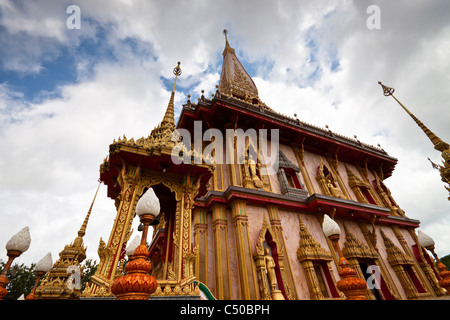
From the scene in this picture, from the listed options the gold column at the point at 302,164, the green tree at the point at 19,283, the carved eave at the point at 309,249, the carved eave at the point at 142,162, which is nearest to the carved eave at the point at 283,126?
the gold column at the point at 302,164

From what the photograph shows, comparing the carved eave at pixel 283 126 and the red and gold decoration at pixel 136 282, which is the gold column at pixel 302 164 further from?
the red and gold decoration at pixel 136 282

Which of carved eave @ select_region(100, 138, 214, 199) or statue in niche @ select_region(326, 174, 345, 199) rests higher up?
statue in niche @ select_region(326, 174, 345, 199)

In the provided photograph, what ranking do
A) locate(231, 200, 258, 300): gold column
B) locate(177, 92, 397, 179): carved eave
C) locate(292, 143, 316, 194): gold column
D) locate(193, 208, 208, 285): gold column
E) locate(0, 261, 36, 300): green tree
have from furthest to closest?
locate(0, 261, 36, 300): green tree, locate(292, 143, 316, 194): gold column, locate(177, 92, 397, 179): carved eave, locate(193, 208, 208, 285): gold column, locate(231, 200, 258, 300): gold column

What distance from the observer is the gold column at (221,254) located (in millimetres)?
6536

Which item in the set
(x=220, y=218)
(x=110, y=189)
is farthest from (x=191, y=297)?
(x=220, y=218)

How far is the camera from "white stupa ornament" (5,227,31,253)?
335cm

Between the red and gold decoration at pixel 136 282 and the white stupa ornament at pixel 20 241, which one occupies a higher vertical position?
the white stupa ornament at pixel 20 241

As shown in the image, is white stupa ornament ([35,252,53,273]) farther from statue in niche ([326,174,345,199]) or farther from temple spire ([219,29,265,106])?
temple spire ([219,29,265,106])

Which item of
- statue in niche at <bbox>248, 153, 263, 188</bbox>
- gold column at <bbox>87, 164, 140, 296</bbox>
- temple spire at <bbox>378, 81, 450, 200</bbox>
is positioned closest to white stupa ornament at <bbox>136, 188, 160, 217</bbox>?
gold column at <bbox>87, 164, 140, 296</bbox>

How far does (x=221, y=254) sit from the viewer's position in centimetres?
708

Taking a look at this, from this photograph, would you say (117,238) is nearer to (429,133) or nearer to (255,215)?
(255,215)

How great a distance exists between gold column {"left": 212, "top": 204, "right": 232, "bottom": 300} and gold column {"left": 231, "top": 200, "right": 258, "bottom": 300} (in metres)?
0.37

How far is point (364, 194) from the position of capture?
45.1ft

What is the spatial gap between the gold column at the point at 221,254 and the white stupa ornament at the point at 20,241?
4901 mm
